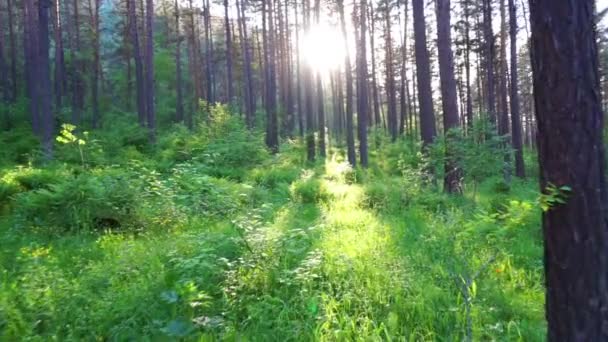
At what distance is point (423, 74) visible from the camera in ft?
36.7

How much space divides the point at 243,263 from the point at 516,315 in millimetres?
2494

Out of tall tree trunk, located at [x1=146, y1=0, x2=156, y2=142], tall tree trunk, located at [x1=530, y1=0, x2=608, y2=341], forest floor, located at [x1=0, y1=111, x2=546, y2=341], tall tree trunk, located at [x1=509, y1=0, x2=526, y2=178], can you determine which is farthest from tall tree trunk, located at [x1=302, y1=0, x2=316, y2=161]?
tall tree trunk, located at [x1=530, y1=0, x2=608, y2=341]

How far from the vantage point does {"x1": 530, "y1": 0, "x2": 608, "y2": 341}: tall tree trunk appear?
2281 mm

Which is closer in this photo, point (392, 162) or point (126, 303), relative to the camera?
point (126, 303)

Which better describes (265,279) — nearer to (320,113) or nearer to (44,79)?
(44,79)

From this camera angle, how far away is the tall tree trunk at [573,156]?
228 centimetres

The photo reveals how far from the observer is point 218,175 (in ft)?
39.3

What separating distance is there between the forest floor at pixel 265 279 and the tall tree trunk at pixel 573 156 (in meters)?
0.43

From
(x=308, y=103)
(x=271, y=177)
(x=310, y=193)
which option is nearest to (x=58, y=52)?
(x=308, y=103)

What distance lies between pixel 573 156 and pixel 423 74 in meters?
9.41

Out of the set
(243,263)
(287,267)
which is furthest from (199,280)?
(287,267)

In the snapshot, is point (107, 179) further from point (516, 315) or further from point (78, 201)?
point (516, 315)

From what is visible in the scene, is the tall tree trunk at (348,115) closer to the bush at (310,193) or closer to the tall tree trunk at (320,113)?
the tall tree trunk at (320,113)

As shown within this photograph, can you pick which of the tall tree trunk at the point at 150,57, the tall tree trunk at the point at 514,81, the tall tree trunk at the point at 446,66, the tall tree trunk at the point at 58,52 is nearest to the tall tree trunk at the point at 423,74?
the tall tree trunk at the point at 446,66
